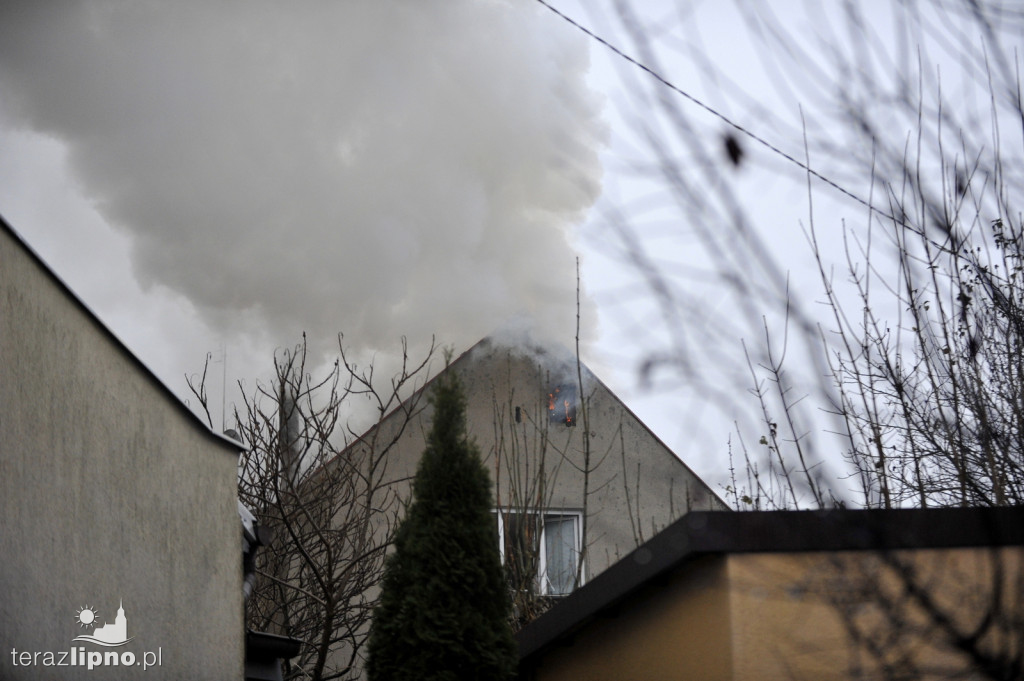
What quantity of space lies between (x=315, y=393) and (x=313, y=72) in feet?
29.9

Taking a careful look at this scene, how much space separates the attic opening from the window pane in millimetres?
1224

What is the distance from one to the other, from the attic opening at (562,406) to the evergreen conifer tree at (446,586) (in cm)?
690

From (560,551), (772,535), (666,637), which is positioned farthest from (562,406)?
(772,535)

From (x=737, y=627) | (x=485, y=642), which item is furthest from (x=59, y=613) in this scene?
(x=737, y=627)

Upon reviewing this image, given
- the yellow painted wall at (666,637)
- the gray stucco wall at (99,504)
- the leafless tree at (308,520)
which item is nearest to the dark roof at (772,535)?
the yellow painted wall at (666,637)

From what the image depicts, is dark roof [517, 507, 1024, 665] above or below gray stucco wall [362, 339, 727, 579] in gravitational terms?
below

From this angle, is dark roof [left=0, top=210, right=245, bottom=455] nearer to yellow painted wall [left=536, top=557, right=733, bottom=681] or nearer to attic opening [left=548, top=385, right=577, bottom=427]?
yellow painted wall [left=536, top=557, right=733, bottom=681]

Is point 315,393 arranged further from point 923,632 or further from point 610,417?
point 923,632

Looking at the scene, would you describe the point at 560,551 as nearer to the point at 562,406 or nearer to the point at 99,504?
the point at 562,406

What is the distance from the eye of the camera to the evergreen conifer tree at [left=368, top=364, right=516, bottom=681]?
15.0 feet

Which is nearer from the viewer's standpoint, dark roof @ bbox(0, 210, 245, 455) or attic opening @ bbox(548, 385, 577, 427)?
dark roof @ bbox(0, 210, 245, 455)

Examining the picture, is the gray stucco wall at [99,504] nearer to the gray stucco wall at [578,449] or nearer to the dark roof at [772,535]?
the dark roof at [772,535]

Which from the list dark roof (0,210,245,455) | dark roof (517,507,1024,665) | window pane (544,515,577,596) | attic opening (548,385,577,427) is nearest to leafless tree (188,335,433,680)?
window pane (544,515,577,596)

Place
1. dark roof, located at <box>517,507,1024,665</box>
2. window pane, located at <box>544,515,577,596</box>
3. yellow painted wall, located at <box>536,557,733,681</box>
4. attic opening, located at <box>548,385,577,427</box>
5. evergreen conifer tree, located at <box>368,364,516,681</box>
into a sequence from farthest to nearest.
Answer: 1. attic opening, located at <box>548,385,577,427</box>
2. window pane, located at <box>544,515,577,596</box>
3. evergreen conifer tree, located at <box>368,364,516,681</box>
4. yellow painted wall, located at <box>536,557,733,681</box>
5. dark roof, located at <box>517,507,1024,665</box>
